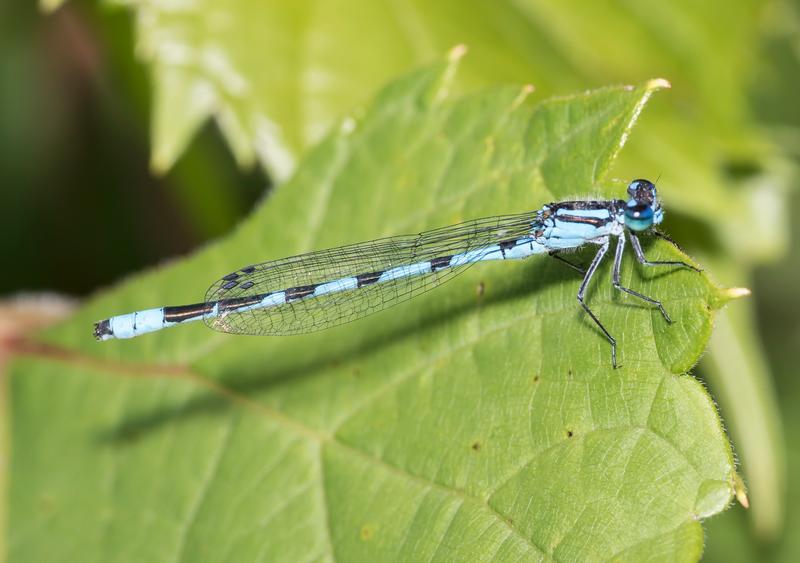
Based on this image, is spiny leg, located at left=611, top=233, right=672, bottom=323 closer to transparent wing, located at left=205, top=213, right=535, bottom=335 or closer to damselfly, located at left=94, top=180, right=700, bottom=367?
damselfly, located at left=94, top=180, right=700, bottom=367

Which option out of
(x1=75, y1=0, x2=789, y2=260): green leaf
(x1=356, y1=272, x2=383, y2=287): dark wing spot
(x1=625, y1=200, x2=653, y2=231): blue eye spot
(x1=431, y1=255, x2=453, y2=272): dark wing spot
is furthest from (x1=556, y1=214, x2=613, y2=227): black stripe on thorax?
(x1=356, y1=272, x2=383, y2=287): dark wing spot

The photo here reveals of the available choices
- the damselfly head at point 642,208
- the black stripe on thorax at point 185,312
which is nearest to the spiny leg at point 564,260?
the damselfly head at point 642,208

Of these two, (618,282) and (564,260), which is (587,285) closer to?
(618,282)

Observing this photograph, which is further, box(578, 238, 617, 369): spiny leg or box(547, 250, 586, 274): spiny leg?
box(547, 250, 586, 274): spiny leg

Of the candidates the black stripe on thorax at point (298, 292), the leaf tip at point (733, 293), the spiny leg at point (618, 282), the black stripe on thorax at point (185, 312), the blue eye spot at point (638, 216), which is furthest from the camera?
the black stripe on thorax at point (298, 292)

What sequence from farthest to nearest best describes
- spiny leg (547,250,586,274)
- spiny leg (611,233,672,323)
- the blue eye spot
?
the blue eye spot
spiny leg (547,250,586,274)
spiny leg (611,233,672,323)

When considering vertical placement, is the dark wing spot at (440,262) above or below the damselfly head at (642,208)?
below

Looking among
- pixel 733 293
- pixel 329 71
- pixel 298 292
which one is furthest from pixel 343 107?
pixel 733 293

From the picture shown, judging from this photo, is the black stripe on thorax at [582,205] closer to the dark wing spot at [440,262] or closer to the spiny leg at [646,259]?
the spiny leg at [646,259]
